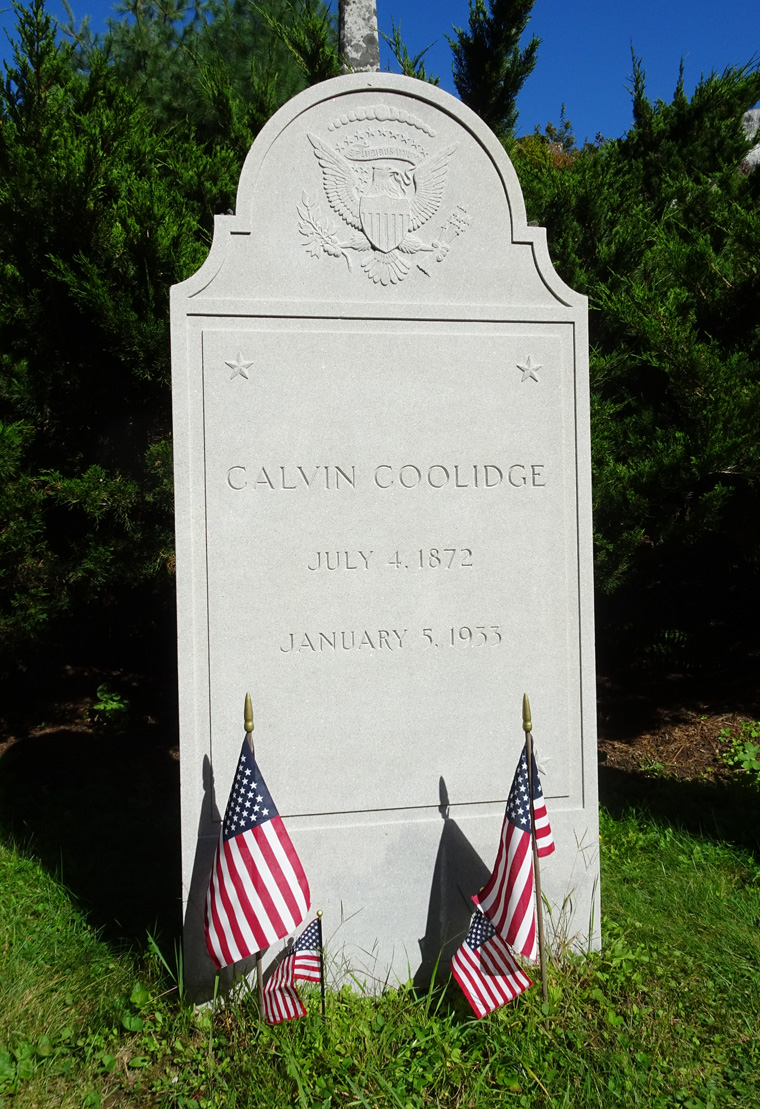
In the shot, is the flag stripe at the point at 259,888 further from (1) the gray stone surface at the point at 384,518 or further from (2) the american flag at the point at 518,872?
(2) the american flag at the point at 518,872

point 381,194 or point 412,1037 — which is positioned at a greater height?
point 381,194

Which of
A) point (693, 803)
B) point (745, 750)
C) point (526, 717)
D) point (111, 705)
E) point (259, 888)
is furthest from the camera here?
point (111, 705)

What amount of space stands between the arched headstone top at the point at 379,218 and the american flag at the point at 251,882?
65.2 inches

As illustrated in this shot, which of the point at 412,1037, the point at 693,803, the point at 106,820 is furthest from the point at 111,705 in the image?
the point at 693,803

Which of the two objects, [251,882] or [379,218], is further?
[379,218]

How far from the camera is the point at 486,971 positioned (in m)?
2.64

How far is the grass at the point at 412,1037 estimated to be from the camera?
240 centimetres

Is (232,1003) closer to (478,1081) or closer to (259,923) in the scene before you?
(259,923)

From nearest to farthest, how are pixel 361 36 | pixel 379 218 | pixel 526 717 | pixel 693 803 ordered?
pixel 526 717, pixel 379 218, pixel 693 803, pixel 361 36

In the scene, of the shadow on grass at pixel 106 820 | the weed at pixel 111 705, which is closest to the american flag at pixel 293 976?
the shadow on grass at pixel 106 820

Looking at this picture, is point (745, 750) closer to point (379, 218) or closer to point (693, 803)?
point (693, 803)

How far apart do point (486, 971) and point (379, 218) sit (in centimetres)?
257

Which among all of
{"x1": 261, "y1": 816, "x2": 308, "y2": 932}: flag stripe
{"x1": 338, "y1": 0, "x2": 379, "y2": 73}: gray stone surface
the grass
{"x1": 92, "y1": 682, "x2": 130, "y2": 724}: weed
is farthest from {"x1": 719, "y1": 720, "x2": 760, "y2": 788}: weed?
{"x1": 338, "y1": 0, "x2": 379, "y2": 73}: gray stone surface

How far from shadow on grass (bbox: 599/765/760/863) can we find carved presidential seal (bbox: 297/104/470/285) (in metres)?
2.91
